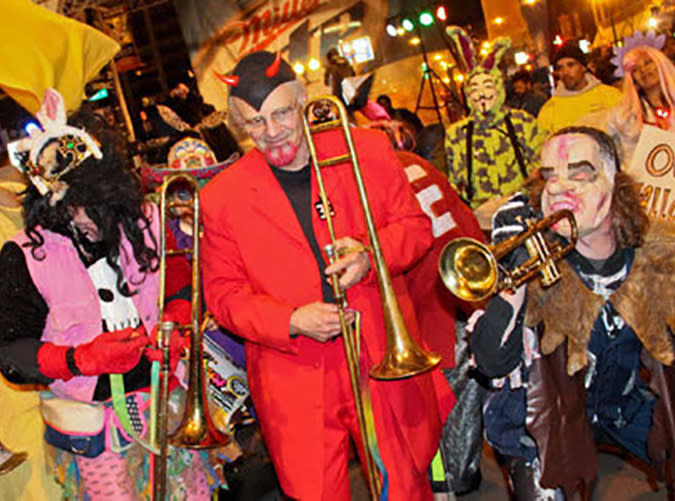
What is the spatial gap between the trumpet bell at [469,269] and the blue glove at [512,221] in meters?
0.35

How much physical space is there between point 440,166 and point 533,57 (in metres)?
10.2

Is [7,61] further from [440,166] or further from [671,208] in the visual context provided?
[440,166]

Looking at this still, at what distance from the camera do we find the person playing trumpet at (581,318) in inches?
127

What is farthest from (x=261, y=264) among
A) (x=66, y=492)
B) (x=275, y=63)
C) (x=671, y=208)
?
(x=671, y=208)

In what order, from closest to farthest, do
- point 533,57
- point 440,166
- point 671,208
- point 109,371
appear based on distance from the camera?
1. point 109,371
2. point 671,208
3. point 440,166
4. point 533,57

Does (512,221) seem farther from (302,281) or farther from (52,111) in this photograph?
(52,111)

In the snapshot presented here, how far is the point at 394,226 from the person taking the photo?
3244mm

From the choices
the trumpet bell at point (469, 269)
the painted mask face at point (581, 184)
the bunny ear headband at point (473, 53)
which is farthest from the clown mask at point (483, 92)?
the trumpet bell at point (469, 269)

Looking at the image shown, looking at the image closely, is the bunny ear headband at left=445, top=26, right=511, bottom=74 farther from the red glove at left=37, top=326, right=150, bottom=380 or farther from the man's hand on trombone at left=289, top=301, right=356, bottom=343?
the red glove at left=37, top=326, right=150, bottom=380

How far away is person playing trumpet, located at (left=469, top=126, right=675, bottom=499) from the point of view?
10.6 feet

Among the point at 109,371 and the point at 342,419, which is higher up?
the point at 109,371

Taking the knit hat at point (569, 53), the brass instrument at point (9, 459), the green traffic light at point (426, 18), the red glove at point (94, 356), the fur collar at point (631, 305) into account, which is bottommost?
the brass instrument at point (9, 459)

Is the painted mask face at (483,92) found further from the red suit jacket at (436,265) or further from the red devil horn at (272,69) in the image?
the red devil horn at (272,69)

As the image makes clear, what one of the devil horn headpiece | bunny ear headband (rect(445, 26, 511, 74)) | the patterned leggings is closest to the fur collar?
the devil horn headpiece
